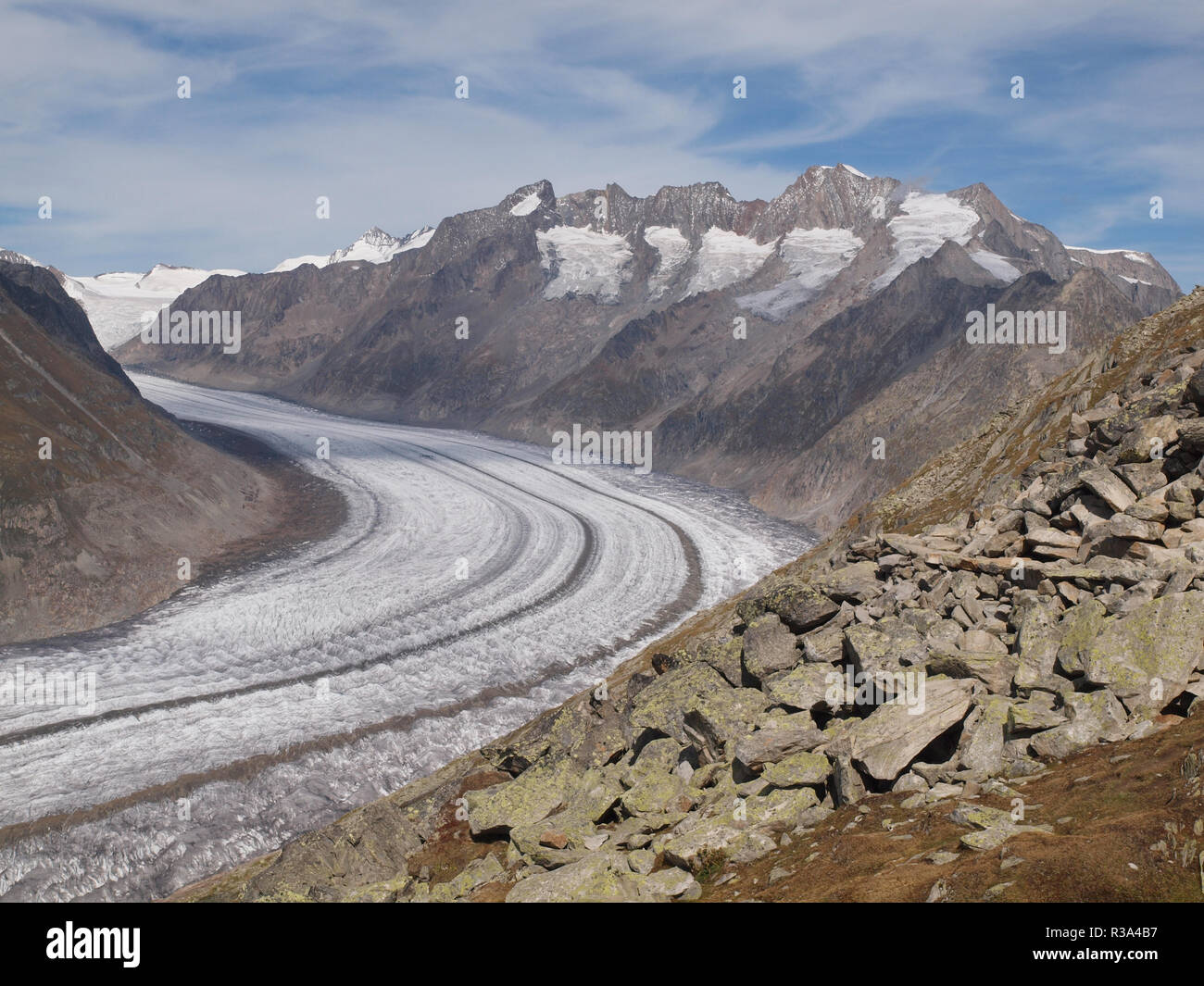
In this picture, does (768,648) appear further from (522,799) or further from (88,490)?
(88,490)

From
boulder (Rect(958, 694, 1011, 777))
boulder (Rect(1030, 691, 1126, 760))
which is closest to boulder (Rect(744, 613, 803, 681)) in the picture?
boulder (Rect(958, 694, 1011, 777))

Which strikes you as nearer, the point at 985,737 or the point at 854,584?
the point at 985,737

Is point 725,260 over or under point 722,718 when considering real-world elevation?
over

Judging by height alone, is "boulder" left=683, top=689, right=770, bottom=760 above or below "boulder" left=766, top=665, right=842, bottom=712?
below

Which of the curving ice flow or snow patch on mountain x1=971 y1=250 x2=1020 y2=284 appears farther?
snow patch on mountain x1=971 y1=250 x2=1020 y2=284

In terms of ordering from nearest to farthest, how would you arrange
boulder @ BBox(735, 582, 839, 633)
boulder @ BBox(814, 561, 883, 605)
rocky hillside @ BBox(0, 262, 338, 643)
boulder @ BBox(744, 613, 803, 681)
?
boulder @ BBox(744, 613, 803, 681), boulder @ BBox(735, 582, 839, 633), boulder @ BBox(814, 561, 883, 605), rocky hillside @ BBox(0, 262, 338, 643)

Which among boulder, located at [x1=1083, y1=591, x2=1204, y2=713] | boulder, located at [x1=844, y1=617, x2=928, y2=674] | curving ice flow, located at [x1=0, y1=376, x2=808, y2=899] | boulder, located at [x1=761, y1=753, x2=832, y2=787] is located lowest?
curving ice flow, located at [x1=0, y1=376, x2=808, y2=899]

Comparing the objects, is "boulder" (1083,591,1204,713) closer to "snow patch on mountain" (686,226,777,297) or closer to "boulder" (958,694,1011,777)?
"boulder" (958,694,1011,777)

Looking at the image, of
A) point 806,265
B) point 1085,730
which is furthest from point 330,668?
point 806,265
